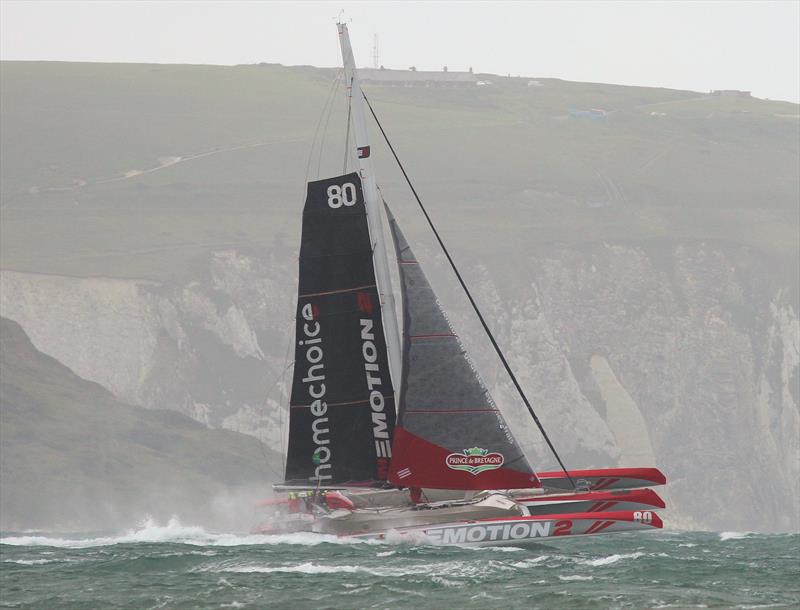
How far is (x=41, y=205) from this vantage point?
151 metres

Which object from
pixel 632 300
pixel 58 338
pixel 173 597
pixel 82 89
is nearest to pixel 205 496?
pixel 58 338

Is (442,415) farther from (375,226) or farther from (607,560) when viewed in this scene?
(607,560)

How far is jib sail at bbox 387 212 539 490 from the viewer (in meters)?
41.2

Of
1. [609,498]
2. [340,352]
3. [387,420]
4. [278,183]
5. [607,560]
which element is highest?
[278,183]

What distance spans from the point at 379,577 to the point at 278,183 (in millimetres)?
129179

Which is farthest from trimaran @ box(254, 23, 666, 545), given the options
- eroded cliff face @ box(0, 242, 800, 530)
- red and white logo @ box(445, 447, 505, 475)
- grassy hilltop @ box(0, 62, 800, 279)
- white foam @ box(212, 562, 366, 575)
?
grassy hilltop @ box(0, 62, 800, 279)

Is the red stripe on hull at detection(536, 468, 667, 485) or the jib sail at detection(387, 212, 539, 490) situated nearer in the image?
the jib sail at detection(387, 212, 539, 490)

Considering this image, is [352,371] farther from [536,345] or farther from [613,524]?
[536,345]

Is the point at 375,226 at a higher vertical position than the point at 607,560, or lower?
higher

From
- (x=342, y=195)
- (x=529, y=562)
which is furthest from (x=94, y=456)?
(x=529, y=562)

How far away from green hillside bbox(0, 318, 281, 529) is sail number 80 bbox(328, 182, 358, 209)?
55.3 meters

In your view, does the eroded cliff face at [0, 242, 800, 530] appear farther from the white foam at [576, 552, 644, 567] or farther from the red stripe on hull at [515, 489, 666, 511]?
the red stripe on hull at [515, 489, 666, 511]

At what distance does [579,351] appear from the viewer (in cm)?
13225

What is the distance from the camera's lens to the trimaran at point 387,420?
41.1 m
